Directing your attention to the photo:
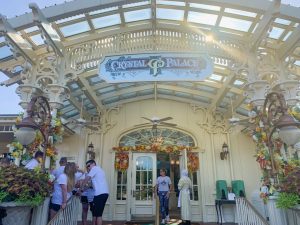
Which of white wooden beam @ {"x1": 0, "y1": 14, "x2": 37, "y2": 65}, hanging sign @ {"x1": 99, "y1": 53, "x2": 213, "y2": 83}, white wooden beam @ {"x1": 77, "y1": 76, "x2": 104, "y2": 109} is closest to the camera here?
white wooden beam @ {"x1": 0, "y1": 14, "x2": 37, "y2": 65}

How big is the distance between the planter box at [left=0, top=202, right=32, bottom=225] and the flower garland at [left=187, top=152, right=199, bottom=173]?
6782mm

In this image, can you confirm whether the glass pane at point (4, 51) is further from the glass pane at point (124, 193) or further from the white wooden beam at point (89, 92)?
the glass pane at point (124, 193)

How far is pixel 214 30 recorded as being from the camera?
209 inches

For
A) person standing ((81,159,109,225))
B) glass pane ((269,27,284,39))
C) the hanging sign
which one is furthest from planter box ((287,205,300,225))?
glass pane ((269,27,284,39))

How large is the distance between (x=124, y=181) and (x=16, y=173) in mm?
6389

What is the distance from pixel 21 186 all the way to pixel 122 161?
629 cm

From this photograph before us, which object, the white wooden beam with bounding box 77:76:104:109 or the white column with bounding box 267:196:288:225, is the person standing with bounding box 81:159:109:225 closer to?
the white column with bounding box 267:196:288:225

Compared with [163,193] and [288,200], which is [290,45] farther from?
[163,193]

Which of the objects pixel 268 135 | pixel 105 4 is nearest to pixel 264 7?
pixel 268 135

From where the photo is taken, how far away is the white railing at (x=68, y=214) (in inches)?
127

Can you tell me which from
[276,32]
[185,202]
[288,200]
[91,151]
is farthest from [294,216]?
[91,151]

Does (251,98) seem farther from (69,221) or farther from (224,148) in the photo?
(224,148)

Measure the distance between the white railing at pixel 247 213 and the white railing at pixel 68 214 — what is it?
2.90m

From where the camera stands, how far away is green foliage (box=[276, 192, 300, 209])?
2878 mm
